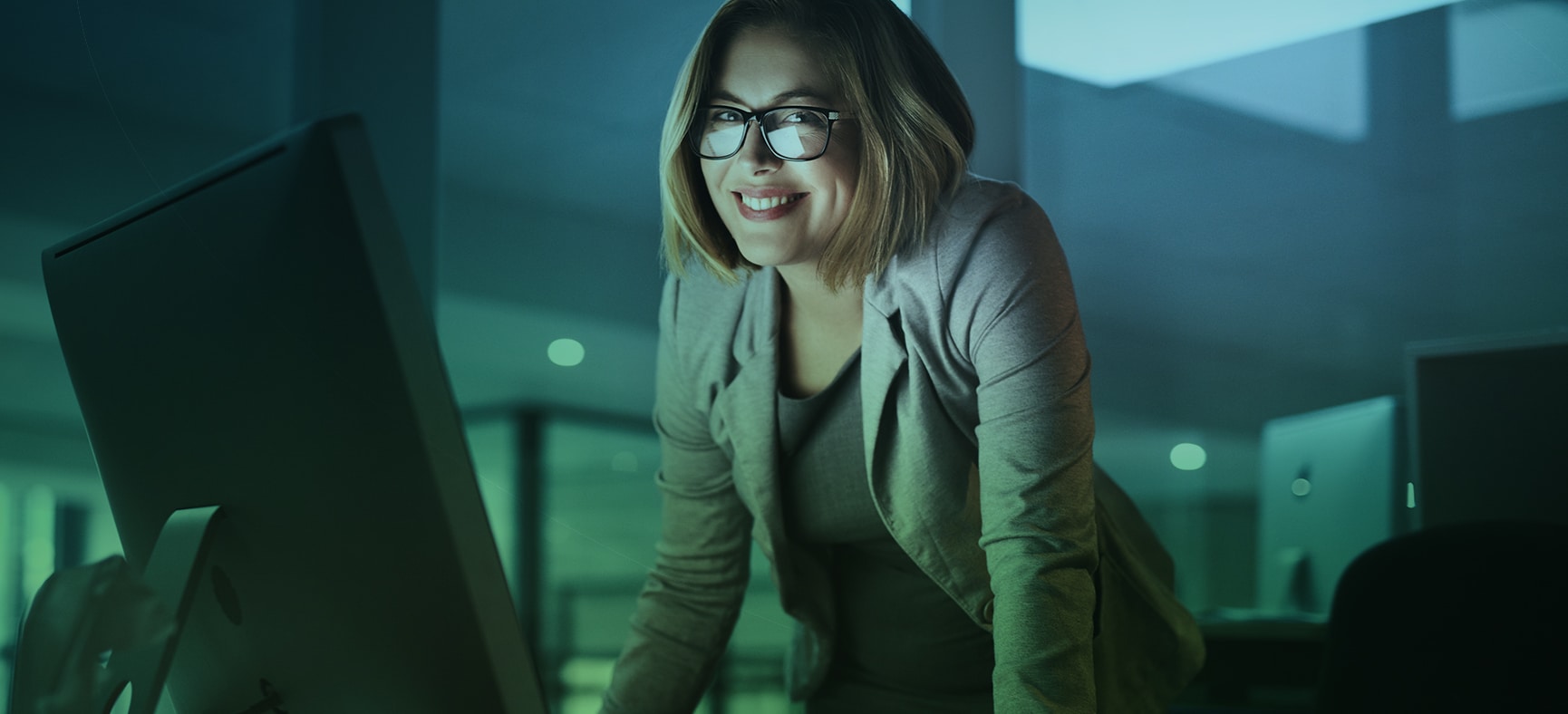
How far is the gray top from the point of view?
75cm

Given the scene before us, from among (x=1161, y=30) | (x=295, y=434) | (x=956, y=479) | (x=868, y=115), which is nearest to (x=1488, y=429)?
(x=1161, y=30)

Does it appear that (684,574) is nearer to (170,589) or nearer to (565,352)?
(565,352)

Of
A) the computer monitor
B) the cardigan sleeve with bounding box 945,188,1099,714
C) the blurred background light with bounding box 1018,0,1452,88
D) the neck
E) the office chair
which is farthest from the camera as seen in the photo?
the office chair

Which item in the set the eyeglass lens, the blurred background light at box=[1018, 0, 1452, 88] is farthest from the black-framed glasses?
the blurred background light at box=[1018, 0, 1452, 88]

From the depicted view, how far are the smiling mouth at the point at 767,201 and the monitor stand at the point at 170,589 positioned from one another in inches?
14.4

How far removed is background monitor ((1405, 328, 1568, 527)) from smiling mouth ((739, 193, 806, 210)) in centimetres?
69

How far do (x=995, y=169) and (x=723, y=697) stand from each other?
542 mm

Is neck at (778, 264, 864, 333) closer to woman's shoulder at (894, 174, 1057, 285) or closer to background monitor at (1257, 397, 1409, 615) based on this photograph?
woman's shoulder at (894, 174, 1057, 285)

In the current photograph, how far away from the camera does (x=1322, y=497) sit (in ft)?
3.51

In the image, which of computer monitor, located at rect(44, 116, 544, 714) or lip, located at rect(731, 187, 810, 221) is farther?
lip, located at rect(731, 187, 810, 221)

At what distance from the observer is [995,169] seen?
833 millimetres

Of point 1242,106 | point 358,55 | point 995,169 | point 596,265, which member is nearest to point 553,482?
point 596,265

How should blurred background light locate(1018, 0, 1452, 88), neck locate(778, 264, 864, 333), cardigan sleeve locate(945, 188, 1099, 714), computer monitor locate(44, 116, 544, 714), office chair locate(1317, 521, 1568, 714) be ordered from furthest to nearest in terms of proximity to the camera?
1. office chair locate(1317, 521, 1568, 714)
2. blurred background light locate(1018, 0, 1452, 88)
3. neck locate(778, 264, 864, 333)
4. cardigan sleeve locate(945, 188, 1099, 714)
5. computer monitor locate(44, 116, 544, 714)

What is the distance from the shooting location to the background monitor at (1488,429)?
988 mm
